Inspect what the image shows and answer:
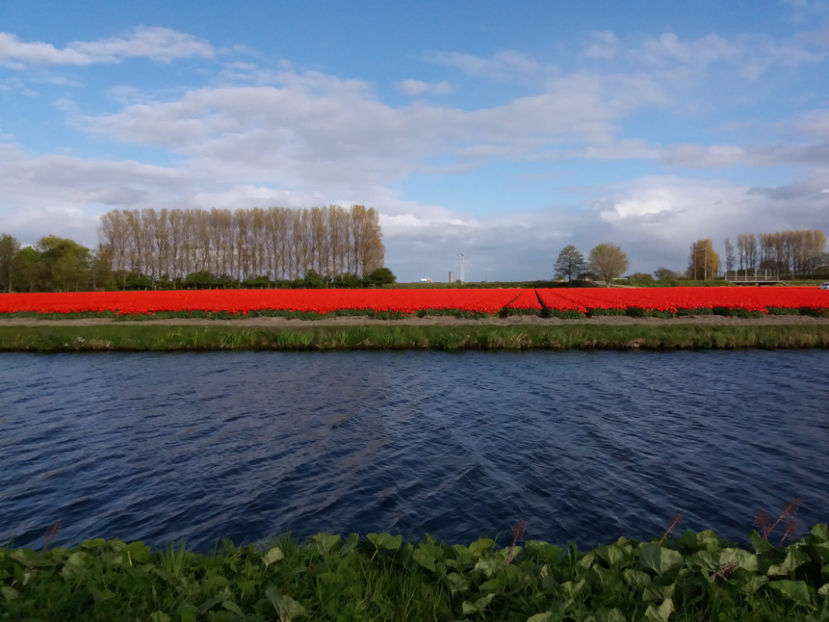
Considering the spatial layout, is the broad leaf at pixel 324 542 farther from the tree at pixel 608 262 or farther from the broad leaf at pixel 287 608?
the tree at pixel 608 262

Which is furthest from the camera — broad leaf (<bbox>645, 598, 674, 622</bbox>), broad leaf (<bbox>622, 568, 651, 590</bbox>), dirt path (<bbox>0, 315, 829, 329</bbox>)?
dirt path (<bbox>0, 315, 829, 329</bbox>)

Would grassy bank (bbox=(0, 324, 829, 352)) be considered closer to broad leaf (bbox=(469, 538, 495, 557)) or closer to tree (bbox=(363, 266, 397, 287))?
broad leaf (bbox=(469, 538, 495, 557))

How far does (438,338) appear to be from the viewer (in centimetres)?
2184

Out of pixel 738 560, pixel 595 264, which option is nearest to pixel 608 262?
pixel 595 264

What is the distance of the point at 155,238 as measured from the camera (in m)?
79.6

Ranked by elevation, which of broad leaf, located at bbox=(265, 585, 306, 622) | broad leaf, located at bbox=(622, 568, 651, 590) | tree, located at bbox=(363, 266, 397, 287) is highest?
tree, located at bbox=(363, 266, 397, 287)

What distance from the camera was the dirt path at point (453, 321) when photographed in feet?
84.7

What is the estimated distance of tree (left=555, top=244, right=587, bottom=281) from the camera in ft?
357

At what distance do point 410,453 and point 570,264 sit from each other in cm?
10744

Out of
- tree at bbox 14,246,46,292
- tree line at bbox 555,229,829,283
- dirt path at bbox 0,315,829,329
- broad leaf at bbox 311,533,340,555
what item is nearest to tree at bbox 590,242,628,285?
tree line at bbox 555,229,829,283

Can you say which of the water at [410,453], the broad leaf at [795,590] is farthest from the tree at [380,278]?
the broad leaf at [795,590]

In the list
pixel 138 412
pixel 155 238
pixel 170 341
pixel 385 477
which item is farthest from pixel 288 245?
pixel 385 477

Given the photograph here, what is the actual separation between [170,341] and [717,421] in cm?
2091

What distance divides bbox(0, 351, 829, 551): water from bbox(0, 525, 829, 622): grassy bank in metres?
1.80
